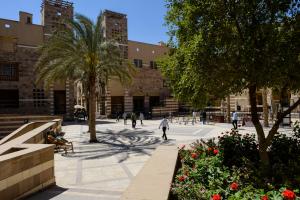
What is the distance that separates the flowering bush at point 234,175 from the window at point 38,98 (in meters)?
29.6

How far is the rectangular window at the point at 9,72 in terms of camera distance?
33.7 metres

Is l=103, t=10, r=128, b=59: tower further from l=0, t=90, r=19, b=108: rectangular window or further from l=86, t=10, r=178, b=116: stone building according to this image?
l=0, t=90, r=19, b=108: rectangular window

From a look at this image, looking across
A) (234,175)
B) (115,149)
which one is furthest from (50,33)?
(234,175)

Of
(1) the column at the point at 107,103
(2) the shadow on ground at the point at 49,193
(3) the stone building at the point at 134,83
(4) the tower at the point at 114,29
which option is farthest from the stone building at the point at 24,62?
(2) the shadow on ground at the point at 49,193

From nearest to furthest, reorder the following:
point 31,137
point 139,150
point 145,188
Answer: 1. point 145,188
2. point 31,137
3. point 139,150

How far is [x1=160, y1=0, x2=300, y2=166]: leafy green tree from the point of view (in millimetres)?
6763

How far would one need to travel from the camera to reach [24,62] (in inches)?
1383

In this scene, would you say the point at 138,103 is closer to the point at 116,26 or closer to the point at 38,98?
the point at 116,26

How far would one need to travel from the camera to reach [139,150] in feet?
51.5

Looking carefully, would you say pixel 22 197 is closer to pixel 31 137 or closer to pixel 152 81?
pixel 31 137

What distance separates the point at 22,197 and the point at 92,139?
12.3 meters

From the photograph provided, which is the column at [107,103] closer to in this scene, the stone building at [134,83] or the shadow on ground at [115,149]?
the stone building at [134,83]

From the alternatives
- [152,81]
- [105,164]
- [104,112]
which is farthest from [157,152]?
[152,81]

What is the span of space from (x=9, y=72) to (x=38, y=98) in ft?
13.7
